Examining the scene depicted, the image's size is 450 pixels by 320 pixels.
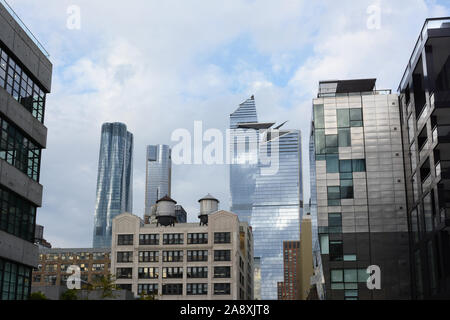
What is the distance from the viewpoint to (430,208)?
56844 mm

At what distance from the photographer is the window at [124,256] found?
445ft

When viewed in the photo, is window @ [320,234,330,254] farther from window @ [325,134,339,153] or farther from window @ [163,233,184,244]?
window @ [163,233,184,244]

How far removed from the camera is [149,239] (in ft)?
453

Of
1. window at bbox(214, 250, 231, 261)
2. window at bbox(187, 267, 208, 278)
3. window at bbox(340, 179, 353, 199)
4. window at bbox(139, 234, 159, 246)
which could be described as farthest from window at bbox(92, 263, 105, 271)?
window at bbox(340, 179, 353, 199)

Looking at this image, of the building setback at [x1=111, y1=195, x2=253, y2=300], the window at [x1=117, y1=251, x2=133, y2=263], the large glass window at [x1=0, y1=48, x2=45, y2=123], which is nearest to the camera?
the large glass window at [x1=0, y1=48, x2=45, y2=123]

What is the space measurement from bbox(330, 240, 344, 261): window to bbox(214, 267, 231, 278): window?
67.4 metres

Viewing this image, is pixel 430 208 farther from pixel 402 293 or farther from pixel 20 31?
pixel 20 31

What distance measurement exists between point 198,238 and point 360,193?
73051mm

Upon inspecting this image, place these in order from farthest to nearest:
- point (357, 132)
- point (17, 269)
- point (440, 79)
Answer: point (357, 132) → point (440, 79) → point (17, 269)

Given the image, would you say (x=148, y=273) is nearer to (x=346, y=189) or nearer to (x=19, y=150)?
(x=346, y=189)

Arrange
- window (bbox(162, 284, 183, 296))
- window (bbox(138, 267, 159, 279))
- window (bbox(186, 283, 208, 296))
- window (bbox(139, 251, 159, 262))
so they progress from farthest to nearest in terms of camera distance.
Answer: window (bbox(139, 251, 159, 262)) → window (bbox(138, 267, 159, 279)) → window (bbox(162, 284, 183, 296)) → window (bbox(186, 283, 208, 296))

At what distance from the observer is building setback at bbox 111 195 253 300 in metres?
132
